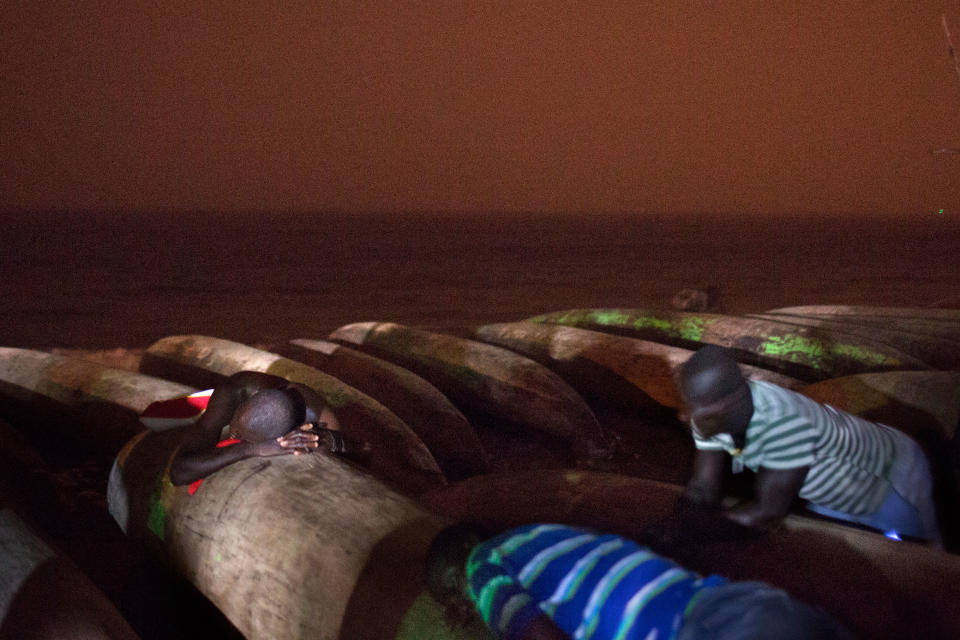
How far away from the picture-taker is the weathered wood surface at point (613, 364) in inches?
254

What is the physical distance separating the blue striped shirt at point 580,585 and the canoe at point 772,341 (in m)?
4.89

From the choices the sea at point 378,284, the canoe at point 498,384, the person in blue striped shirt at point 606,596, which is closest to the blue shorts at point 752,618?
the person in blue striped shirt at point 606,596

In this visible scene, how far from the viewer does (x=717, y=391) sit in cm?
270

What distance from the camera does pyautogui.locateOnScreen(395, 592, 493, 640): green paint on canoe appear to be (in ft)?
7.94

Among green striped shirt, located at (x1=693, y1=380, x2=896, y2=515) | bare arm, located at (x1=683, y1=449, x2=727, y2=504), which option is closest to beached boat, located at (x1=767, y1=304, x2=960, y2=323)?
green striped shirt, located at (x1=693, y1=380, x2=896, y2=515)

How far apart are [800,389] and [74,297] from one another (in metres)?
19.0

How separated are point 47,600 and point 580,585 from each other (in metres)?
2.24

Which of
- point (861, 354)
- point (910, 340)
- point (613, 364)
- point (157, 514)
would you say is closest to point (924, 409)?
point (861, 354)

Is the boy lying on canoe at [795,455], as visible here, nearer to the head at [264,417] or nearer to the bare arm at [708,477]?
the bare arm at [708,477]

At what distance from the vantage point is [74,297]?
19297 mm

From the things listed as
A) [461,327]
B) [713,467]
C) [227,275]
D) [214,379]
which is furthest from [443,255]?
[713,467]

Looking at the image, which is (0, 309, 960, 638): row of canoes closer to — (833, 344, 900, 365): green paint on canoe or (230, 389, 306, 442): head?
(833, 344, 900, 365): green paint on canoe

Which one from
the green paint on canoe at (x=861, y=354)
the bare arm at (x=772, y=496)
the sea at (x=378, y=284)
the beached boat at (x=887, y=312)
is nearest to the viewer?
the bare arm at (x=772, y=496)

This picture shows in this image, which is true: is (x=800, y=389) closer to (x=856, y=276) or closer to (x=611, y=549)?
(x=611, y=549)
